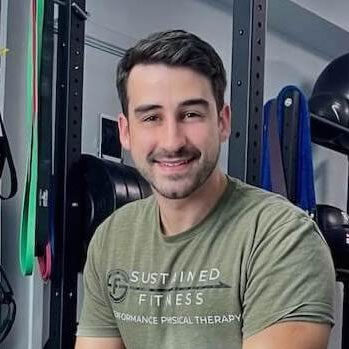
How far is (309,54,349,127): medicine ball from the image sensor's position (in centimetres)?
276

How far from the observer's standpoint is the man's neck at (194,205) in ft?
3.71

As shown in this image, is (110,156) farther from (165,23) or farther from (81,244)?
(165,23)

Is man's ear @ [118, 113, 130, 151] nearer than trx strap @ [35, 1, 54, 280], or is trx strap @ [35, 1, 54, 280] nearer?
man's ear @ [118, 113, 130, 151]

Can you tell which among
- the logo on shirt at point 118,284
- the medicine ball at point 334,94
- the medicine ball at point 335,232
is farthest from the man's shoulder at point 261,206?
the medicine ball at point 334,94

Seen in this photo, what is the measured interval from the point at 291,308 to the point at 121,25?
1706 millimetres

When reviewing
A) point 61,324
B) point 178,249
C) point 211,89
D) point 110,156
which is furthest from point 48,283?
point 211,89

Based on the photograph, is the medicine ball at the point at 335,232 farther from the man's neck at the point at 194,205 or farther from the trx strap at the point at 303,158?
the man's neck at the point at 194,205

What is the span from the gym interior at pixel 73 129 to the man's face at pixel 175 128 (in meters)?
0.43

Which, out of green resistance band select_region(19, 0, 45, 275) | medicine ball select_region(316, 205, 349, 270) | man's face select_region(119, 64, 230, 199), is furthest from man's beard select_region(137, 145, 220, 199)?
medicine ball select_region(316, 205, 349, 270)

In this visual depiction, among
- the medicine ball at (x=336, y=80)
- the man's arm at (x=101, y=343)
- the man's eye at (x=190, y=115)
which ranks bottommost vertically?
the man's arm at (x=101, y=343)

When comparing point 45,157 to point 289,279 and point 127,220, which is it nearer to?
point 127,220

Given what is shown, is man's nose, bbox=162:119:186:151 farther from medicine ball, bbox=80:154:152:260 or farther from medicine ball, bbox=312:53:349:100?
medicine ball, bbox=312:53:349:100

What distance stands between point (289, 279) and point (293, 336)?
Answer: 86mm

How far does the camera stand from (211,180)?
3.72 ft
